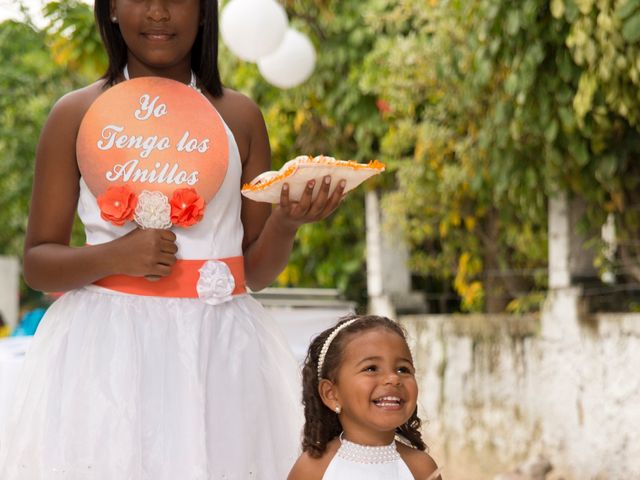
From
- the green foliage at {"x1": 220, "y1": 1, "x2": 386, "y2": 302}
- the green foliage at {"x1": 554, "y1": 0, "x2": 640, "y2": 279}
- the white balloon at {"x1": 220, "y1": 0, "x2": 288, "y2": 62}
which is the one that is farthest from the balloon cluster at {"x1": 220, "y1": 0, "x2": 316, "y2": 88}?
the green foliage at {"x1": 554, "y1": 0, "x2": 640, "y2": 279}

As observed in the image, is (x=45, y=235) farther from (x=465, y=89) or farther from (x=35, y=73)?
(x=35, y=73)

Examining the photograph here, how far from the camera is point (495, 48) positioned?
18.7 ft

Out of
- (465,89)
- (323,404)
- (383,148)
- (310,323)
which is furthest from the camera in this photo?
(383,148)

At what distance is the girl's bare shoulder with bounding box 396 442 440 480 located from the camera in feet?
9.64

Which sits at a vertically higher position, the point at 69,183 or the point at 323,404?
the point at 69,183

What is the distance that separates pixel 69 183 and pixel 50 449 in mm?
583

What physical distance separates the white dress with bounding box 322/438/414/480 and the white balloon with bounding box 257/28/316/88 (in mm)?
4416

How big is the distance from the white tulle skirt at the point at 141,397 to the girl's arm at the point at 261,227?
0.48ft

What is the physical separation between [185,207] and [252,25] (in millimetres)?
3936

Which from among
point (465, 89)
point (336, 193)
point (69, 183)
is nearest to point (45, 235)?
point (69, 183)

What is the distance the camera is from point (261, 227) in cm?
300

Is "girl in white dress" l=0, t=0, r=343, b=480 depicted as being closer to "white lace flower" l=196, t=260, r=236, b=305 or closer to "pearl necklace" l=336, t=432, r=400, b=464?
"white lace flower" l=196, t=260, r=236, b=305

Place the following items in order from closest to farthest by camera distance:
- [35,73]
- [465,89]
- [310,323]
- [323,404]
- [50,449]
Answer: [50,449], [323,404], [310,323], [465,89], [35,73]

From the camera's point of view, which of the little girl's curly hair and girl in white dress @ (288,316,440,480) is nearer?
girl in white dress @ (288,316,440,480)
